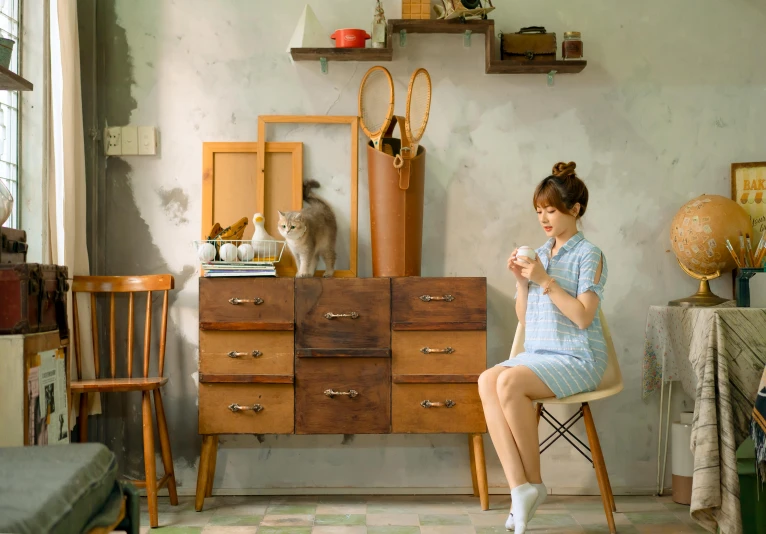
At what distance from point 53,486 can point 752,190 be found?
118 inches

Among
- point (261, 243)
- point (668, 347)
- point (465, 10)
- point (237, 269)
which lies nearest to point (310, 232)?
point (261, 243)

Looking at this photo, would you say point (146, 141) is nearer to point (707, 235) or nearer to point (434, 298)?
point (434, 298)

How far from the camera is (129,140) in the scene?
3.16m

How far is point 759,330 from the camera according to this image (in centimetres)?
236

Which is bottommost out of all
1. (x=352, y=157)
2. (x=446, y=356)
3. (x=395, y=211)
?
(x=446, y=356)

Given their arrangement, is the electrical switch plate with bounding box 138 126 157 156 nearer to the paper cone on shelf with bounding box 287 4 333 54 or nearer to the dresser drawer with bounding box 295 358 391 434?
the paper cone on shelf with bounding box 287 4 333 54

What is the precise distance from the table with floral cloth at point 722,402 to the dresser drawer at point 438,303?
0.78m

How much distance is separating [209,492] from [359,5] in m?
2.21

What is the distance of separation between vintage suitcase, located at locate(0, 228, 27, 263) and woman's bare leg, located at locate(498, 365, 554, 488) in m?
1.57

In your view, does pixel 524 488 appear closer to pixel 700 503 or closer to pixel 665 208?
pixel 700 503

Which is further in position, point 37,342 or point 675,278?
point 675,278

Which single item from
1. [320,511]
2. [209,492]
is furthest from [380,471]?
[209,492]

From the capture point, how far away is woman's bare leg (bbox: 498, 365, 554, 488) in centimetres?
239

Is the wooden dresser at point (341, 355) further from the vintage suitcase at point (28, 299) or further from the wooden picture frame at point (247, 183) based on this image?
the vintage suitcase at point (28, 299)
